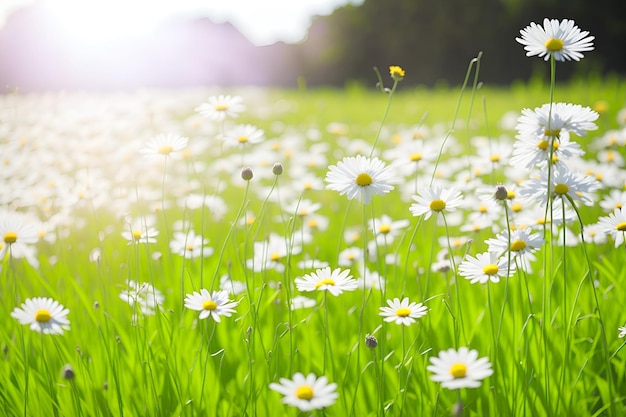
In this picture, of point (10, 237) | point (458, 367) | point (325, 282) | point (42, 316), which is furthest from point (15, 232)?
point (458, 367)

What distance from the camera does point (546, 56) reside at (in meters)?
1.17

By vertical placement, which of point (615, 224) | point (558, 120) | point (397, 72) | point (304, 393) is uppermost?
point (397, 72)

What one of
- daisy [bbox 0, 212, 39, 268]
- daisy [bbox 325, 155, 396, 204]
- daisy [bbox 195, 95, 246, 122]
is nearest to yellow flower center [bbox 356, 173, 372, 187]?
daisy [bbox 325, 155, 396, 204]

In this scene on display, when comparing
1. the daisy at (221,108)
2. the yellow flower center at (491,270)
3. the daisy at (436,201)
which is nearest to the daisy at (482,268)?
the yellow flower center at (491,270)

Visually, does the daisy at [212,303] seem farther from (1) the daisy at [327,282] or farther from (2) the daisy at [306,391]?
(2) the daisy at [306,391]

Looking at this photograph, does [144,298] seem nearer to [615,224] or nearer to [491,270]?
[491,270]

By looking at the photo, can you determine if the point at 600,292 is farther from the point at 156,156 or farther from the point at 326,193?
the point at 326,193

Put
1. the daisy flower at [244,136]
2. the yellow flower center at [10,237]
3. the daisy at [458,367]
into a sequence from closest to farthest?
the daisy at [458,367], the yellow flower center at [10,237], the daisy flower at [244,136]

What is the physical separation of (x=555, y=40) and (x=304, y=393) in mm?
845

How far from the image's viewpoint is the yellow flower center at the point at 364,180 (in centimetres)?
136

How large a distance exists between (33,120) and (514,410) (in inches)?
197

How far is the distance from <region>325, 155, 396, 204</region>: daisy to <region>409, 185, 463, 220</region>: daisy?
83mm

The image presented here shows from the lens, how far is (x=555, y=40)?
3.89 ft

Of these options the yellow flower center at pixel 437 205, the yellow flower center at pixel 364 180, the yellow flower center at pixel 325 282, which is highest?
the yellow flower center at pixel 364 180
